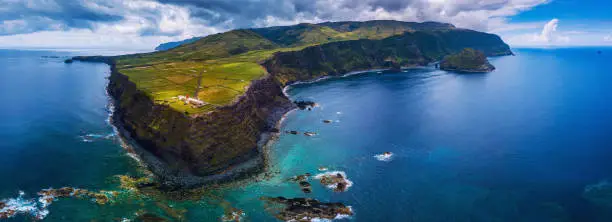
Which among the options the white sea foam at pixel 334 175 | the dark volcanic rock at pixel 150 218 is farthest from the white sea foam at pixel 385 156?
the dark volcanic rock at pixel 150 218

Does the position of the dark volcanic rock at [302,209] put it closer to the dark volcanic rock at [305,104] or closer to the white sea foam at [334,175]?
the white sea foam at [334,175]

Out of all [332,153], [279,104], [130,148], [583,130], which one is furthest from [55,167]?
[583,130]

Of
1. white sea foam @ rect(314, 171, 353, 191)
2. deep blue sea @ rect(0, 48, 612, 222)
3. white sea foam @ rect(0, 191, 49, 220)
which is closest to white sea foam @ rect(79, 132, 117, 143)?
deep blue sea @ rect(0, 48, 612, 222)

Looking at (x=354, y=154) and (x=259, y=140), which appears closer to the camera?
(x=354, y=154)

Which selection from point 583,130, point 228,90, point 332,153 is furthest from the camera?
point 228,90

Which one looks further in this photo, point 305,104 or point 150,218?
point 305,104

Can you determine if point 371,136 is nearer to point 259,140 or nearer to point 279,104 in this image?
point 259,140

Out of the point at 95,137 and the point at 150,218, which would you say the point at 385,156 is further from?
the point at 95,137

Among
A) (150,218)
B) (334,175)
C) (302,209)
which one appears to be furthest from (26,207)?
(334,175)

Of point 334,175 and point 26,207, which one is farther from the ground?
point 334,175
